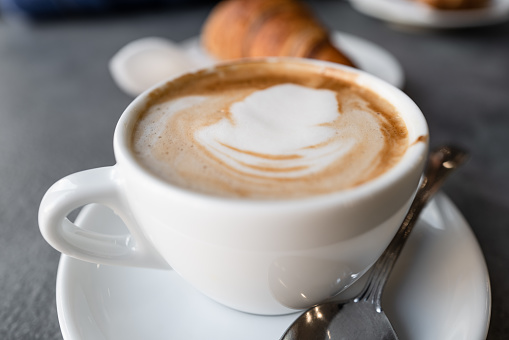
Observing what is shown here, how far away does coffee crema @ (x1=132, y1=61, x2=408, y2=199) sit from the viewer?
52cm

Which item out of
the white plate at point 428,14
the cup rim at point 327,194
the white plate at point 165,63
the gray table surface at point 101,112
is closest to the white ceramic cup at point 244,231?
the cup rim at point 327,194

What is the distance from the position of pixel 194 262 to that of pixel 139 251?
0.37 feet

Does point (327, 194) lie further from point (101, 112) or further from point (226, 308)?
point (101, 112)

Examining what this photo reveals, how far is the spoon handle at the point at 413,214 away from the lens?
2.02 feet

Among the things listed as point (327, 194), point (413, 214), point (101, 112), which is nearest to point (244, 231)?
point (327, 194)

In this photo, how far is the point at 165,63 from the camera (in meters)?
1.27

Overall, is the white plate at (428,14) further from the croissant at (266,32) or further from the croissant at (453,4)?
the croissant at (266,32)

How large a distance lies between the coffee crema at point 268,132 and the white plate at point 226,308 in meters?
0.19

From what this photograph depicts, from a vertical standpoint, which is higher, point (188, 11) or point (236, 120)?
point (236, 120)

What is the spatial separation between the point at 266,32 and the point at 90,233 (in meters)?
0.91

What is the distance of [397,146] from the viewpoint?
23.0 inches

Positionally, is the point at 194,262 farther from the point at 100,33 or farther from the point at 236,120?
the point at 100,33

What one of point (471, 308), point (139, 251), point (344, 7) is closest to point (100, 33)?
point (344, 7)

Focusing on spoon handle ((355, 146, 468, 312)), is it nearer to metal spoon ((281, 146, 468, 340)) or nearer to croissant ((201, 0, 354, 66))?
metal spoon ((281, 146, 468, 340))
